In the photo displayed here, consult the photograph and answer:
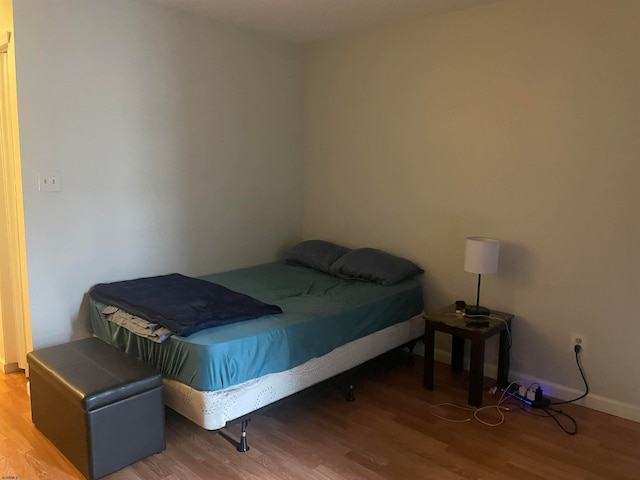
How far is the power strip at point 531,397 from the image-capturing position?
2.90m

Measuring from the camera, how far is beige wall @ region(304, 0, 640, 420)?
2.72 m

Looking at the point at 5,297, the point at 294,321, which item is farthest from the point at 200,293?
the point at 5,297

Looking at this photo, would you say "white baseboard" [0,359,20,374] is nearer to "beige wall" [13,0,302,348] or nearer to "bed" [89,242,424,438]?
"beige wall" [13,0,302,348]

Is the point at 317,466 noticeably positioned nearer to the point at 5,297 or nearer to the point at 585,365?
the point at 585,365

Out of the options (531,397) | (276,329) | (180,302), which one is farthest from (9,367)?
(531,397)

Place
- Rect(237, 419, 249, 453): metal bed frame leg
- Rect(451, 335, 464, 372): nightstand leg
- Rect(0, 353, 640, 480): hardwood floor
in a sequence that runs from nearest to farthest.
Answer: Rect(0, 353, 640, 480): hardwood floor, Rect(237, 419, 249, 453): metal bed frame leg, Rect(451, 335, 464, 372): nightstand leg

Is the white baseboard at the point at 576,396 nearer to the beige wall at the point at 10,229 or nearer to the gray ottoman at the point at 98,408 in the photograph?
the gray ottoman at the point at 98,408

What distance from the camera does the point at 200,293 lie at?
9.44ft

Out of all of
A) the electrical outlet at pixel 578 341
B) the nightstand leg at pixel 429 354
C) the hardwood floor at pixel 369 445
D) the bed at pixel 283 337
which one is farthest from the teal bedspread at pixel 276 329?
the electrical outlet at pixel 578 341

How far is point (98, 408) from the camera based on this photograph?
2.13m

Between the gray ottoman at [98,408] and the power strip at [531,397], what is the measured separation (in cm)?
201

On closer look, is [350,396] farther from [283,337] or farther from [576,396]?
[576,396]

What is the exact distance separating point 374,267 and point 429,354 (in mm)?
703

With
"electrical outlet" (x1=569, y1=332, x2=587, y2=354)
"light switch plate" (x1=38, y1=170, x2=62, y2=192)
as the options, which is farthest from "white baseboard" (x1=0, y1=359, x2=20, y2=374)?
"electrical outlet" (x1=569, y1=332, x2=587, y2=354)
